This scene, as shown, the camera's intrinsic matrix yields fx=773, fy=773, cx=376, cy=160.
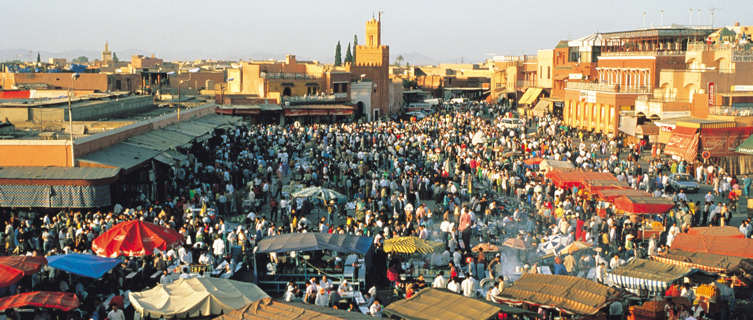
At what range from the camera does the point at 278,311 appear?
32.2ft

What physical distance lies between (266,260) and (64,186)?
6717 mm

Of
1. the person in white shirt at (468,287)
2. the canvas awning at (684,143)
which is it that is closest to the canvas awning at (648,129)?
the canvas awning at (684,143)

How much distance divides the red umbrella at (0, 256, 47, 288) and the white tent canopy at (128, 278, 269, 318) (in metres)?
2.21

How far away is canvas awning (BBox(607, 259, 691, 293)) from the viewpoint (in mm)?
12617

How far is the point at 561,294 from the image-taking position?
37.6ft

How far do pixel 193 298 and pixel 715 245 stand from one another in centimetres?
963

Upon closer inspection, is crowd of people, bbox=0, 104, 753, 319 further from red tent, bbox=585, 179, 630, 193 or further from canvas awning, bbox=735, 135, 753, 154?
canvas awning, bbox=735, 135, 753, 154

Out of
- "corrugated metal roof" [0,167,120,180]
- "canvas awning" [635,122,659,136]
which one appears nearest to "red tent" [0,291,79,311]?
"corrugated metal roof" [0,167,120,180]

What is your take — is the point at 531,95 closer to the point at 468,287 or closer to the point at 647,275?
the point at 647,275

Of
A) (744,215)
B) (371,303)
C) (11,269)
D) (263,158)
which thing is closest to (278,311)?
(371,303)

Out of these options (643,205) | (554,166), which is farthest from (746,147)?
(643,205)

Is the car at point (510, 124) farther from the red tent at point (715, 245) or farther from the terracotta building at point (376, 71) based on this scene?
the red tent at point (715, 245)

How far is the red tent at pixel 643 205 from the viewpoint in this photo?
57.4 feet

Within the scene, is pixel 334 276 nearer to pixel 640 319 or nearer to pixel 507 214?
pixel 640 319
